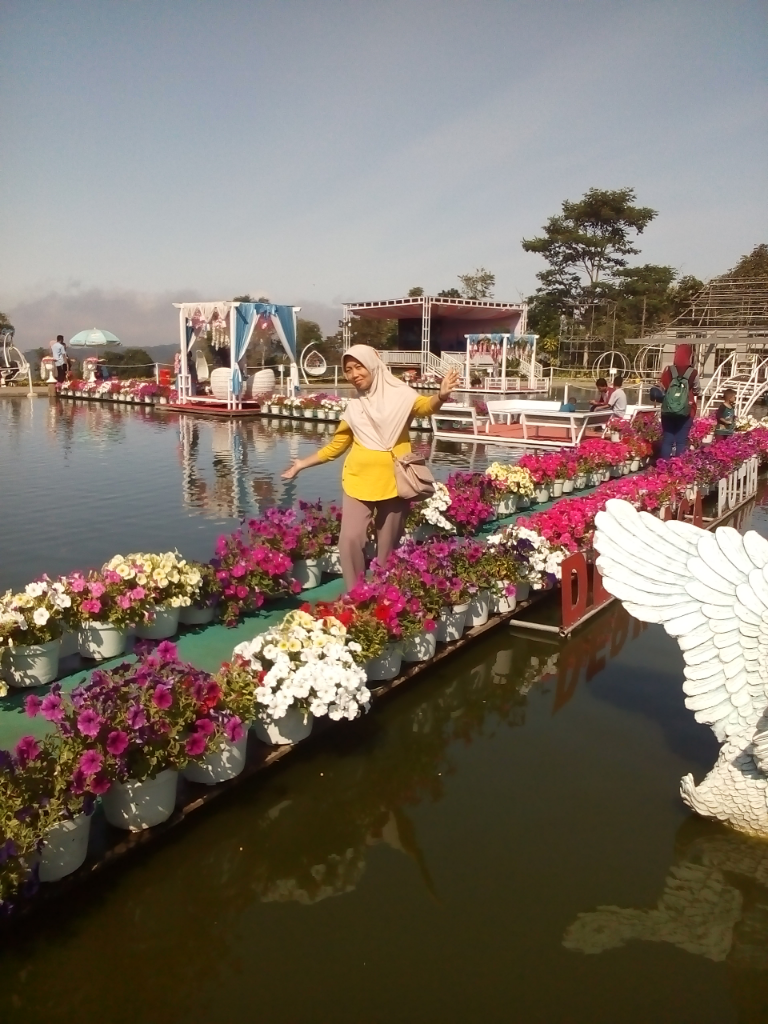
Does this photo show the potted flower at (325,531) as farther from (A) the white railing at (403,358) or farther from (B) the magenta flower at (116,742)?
(A) the white railing at (403,358)

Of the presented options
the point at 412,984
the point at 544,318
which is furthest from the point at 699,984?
the point at 544,318

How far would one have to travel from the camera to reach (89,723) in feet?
7.79

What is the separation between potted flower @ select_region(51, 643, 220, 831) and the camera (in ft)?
7.80

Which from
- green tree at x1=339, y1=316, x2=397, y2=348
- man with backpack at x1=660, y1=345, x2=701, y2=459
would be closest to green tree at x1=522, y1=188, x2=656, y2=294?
green tree at x1=339, y1=316, x2=397, y2=348

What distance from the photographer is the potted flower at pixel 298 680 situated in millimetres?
2982

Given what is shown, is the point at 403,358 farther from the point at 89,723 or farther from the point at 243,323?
the point at 89,723

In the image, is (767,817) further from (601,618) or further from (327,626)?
(601,618)

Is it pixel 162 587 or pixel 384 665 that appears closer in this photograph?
pixel 384 665

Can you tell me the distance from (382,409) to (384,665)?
1.39m

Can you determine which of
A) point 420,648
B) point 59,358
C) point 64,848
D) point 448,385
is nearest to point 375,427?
point 448,385

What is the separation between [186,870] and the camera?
262 cm

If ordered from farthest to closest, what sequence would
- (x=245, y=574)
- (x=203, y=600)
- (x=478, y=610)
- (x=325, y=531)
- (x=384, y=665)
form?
(x=325, y=531) < (x=478, y=610) < (x=245, y=574) < (x=203, y=600) < (x=384, y=665)

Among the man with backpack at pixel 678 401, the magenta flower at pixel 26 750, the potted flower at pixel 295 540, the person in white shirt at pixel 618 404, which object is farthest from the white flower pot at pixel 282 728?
the person in white shirt at pixel 618 404

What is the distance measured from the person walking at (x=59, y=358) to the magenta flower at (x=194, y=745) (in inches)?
880
